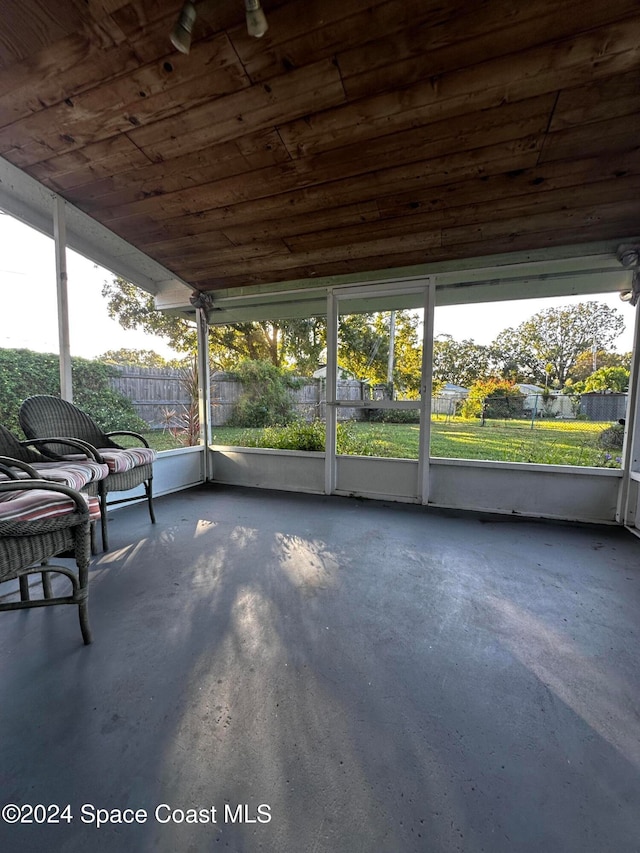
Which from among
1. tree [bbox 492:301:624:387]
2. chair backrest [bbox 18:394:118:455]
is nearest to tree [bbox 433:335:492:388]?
tree [bbox 492:301:624:387]

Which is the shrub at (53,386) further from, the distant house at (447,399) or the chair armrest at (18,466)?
the distant house at (447,399)

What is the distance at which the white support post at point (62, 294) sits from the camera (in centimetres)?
263

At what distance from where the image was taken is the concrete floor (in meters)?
0.83

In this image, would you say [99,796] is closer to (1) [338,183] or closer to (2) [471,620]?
(2) [471,620]

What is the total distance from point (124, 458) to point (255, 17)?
92.9 inches

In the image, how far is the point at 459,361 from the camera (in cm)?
331

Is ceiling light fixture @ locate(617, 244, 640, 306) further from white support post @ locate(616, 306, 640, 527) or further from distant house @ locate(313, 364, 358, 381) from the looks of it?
distant house @ locate(313, 364, 358, 381)

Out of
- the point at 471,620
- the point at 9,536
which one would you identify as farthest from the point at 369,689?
the point at 9,536

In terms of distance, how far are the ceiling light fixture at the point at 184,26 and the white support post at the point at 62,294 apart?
189 centimetres

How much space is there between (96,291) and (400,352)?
2.94m

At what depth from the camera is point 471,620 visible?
5.29 feet

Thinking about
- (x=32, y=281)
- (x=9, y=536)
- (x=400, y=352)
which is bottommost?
(x=9, y=536)

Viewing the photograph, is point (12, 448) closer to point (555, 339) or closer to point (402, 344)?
point (402, 344)

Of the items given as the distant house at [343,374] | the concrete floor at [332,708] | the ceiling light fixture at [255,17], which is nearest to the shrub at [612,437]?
the concrete floor at [332,708]
